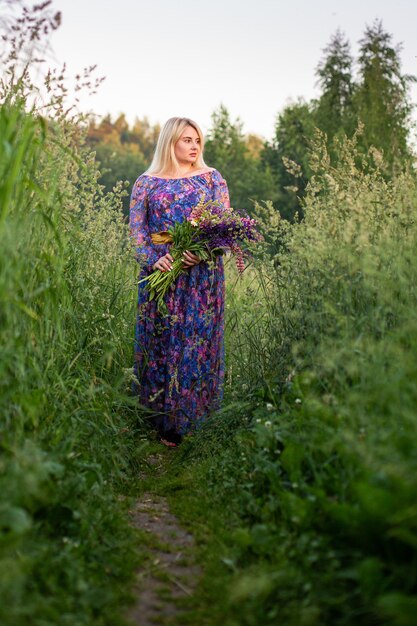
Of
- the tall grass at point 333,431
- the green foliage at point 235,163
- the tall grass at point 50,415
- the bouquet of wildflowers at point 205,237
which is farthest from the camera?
the green foliage at point 235,163

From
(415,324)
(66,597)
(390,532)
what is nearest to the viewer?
(390,532)

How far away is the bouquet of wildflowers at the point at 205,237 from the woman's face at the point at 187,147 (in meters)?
0.48

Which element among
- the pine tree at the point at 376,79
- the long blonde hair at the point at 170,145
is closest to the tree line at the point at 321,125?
the pine tree at the point at 376,79

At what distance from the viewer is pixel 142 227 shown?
5055 millimetres

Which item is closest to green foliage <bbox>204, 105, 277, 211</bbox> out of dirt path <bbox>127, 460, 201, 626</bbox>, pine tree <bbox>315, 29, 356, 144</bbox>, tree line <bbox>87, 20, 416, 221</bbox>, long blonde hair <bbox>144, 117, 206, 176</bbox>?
tree line <bbox>87, 20, 416, 221</bbox>

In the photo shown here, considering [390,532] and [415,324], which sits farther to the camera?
[415,324]

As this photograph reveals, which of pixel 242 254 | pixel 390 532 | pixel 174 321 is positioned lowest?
pixel 390 532

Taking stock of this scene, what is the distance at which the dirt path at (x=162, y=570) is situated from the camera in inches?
88.8

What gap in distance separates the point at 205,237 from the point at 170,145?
785 mm

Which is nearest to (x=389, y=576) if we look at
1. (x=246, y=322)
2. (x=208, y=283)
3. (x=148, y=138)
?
(x=246, y=322)

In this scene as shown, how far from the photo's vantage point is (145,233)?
5.05 metres

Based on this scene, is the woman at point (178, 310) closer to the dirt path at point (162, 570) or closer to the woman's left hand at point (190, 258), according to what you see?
the woman's left hand at point (190, 258)

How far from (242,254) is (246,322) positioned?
45 centimetres

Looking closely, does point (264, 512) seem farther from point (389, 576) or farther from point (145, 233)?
point (145, 233)
